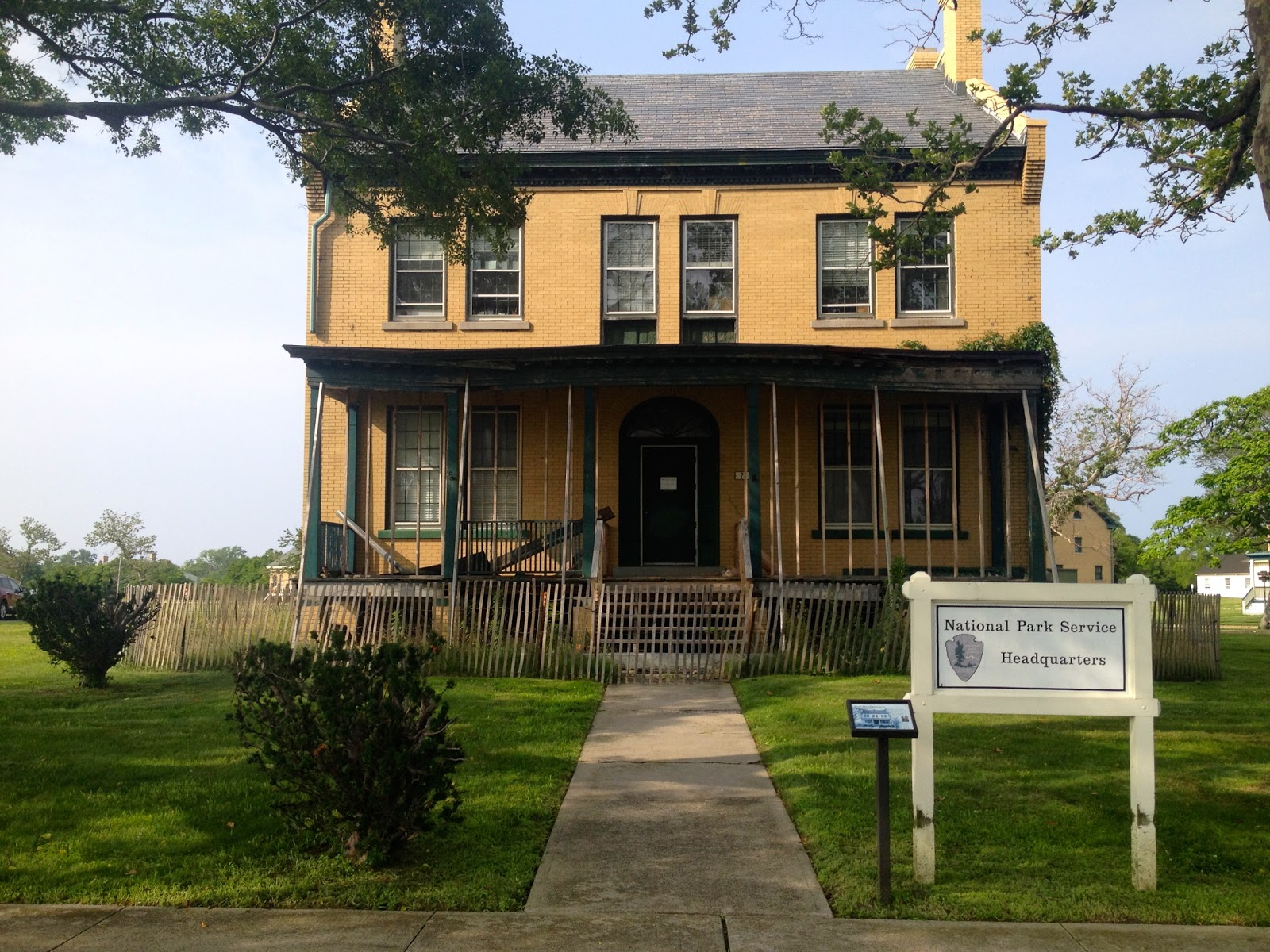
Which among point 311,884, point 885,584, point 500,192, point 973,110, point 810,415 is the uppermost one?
point 973,110

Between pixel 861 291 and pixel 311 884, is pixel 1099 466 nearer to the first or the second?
pixel 861 291

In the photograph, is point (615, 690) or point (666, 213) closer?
point (615, 690)

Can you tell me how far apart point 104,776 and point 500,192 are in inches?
295

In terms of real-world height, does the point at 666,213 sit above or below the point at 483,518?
above

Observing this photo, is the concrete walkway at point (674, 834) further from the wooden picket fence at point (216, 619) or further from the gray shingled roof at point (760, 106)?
the gray shingled roof at point (760, 106)

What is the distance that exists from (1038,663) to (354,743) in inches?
145

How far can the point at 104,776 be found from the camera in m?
8.24

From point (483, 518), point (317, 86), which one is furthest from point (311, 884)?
point (483, 518)

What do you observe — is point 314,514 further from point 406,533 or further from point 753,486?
point 753,486

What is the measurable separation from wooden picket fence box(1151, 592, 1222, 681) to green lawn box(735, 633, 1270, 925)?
2977 mm

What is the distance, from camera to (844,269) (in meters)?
18.8

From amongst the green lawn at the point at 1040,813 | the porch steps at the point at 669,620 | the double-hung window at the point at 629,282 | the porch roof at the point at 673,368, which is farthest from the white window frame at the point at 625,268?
the green lawn at the point at 1040,813

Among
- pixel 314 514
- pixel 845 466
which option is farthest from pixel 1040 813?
pixel 314 514

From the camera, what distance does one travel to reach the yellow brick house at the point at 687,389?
18.0 m
